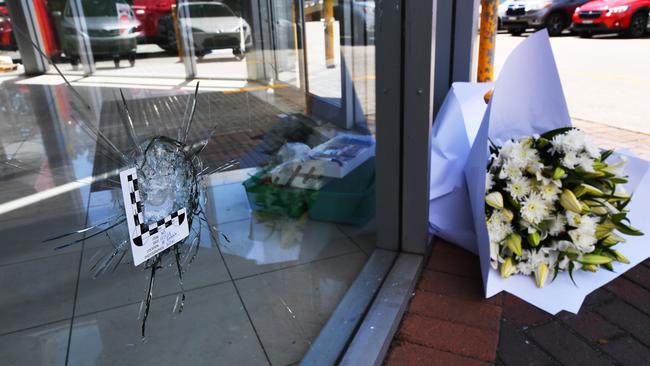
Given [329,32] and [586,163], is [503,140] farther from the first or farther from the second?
[329,32]

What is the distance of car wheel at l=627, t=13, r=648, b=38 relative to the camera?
37.9 feet

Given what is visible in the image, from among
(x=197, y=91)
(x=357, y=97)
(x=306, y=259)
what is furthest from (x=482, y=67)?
(x=197, y=91)

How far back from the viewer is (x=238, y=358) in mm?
1668

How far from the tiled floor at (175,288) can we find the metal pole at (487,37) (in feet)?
4.97

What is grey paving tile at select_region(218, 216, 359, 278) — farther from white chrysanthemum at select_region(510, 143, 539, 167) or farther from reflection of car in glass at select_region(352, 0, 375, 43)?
reflection of car in glass at select_region(352, 0, 375, 43)

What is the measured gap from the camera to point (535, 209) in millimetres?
1864

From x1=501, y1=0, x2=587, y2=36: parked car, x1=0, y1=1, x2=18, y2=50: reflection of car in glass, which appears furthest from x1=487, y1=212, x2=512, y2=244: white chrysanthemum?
x1=501, y1=0, x2=587, y2=36: parked car

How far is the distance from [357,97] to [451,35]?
997 mm

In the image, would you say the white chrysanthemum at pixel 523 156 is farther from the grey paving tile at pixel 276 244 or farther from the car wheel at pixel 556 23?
the car wheel at pixel 556 23

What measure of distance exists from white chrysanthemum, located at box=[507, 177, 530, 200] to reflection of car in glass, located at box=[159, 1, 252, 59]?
1702 millimetres

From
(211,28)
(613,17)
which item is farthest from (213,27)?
(613,17)

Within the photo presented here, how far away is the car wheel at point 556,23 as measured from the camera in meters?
13.4

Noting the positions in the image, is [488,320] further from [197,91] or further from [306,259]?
[197,91]

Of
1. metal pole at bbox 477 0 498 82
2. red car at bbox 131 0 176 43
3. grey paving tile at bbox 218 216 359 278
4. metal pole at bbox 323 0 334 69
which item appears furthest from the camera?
metal pole at bbox 477 0 498 82
